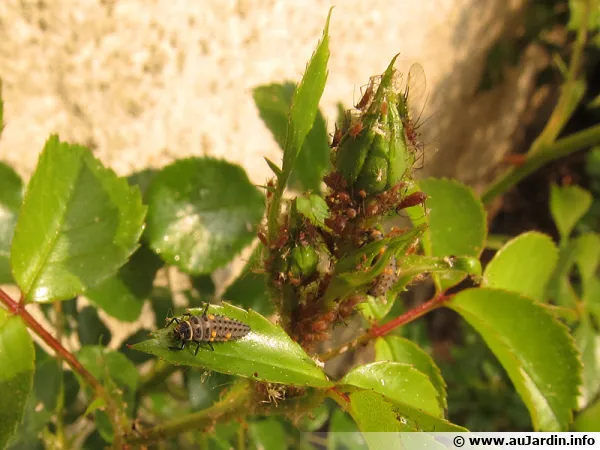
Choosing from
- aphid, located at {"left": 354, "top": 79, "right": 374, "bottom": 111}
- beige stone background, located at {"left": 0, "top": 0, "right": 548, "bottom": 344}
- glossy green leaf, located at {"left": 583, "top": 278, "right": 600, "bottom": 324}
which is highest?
beige stone background, located at {"left": 0, "top": 0, "right": 548, "bottom": 344}

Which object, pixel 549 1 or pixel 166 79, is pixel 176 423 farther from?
pixel 549 1

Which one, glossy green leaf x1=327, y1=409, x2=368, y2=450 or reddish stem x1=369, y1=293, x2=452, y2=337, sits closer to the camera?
reddish stem x1=369, y1=293, x2=452, y2=337

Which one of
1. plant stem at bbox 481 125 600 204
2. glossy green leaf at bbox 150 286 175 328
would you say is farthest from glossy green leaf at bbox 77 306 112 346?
plant stem at bbox 481 125 600 204

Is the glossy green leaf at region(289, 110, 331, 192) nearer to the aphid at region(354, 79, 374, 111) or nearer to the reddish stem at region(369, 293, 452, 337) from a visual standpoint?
the reddish stem at region(369, 293, 452, 337)

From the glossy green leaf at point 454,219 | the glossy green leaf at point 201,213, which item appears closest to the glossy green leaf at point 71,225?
the glossy green leaf at point 201,213

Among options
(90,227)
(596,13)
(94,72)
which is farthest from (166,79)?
(596,13)

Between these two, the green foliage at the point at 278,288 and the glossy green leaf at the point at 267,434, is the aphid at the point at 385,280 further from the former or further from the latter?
the glossy green leaf at the point at 267,434

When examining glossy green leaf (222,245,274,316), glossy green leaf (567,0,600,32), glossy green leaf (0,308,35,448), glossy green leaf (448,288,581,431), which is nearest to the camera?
glossy green leaf (0,308,35,448)
